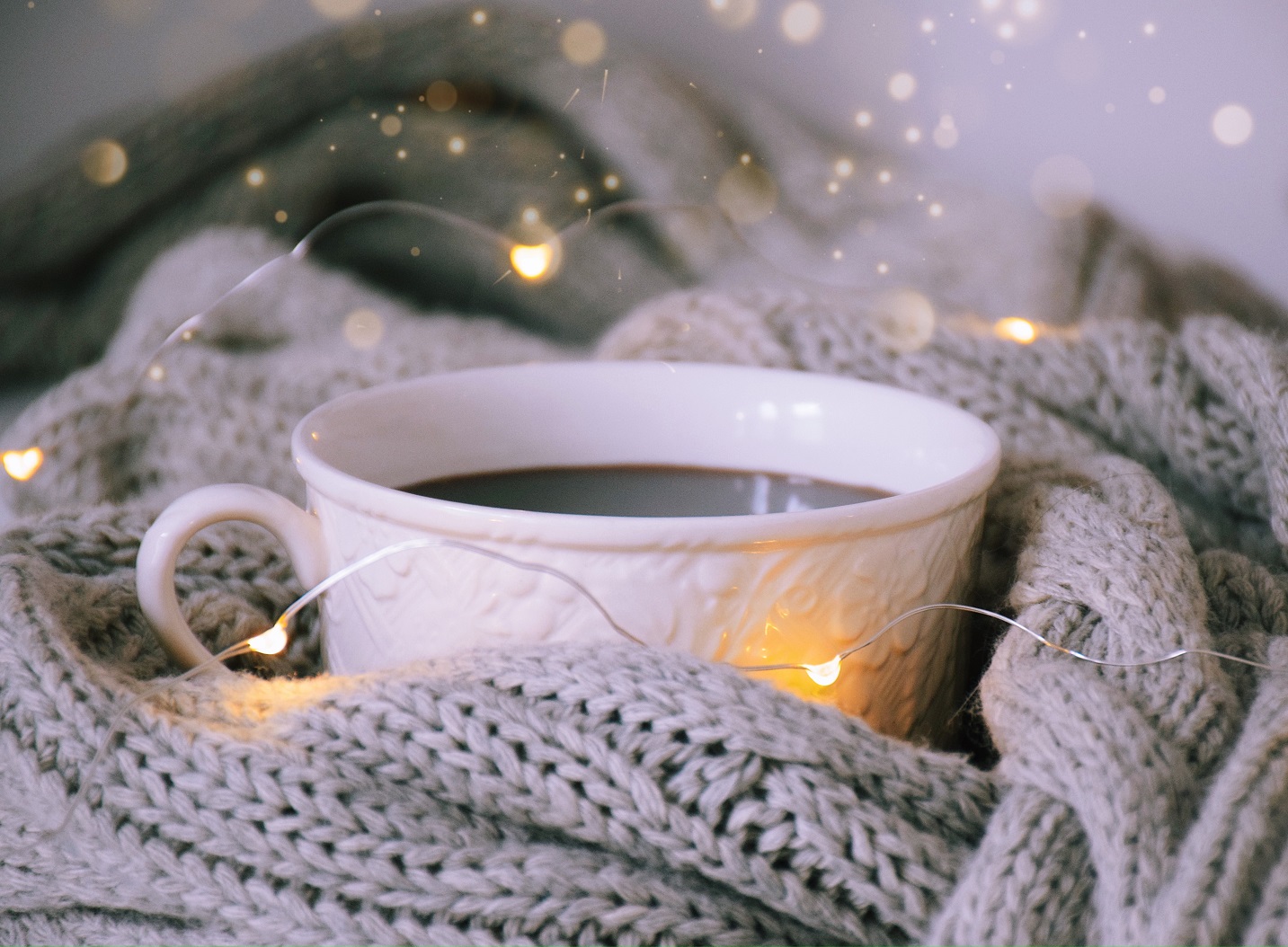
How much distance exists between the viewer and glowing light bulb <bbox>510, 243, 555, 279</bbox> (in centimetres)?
72

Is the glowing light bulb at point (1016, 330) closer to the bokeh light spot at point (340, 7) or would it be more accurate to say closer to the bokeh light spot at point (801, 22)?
the bokeh light spot at point (801, 22)

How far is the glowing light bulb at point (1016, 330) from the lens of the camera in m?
0.60

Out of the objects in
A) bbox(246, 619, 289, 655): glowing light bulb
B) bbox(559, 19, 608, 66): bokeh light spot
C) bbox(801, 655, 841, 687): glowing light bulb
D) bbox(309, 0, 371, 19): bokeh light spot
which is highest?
bbox(559, 19, 608, 66): bokeh light spot

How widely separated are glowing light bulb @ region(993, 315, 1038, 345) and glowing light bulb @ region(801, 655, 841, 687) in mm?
277

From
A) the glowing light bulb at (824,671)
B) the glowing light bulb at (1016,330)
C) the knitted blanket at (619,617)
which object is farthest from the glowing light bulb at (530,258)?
the glowing light bulb at (824,671)

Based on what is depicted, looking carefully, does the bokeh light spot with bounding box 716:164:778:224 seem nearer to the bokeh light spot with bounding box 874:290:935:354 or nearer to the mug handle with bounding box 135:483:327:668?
the bokeh light spot with bounding box 874:290:935:354

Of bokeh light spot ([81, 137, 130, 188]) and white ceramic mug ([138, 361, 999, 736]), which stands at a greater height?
bokeh light spot ([81, 137, 130, 188])

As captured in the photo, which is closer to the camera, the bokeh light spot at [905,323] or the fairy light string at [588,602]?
the fairy light string at [588,602]

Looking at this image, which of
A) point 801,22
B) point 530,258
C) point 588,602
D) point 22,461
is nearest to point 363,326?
point 530,258

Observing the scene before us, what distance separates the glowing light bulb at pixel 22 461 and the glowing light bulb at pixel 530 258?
0.95ft

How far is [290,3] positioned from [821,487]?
1.33ft

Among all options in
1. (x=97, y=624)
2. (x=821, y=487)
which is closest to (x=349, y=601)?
(x=97, y=624)

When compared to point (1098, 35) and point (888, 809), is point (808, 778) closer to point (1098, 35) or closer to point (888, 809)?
point (888, 809)

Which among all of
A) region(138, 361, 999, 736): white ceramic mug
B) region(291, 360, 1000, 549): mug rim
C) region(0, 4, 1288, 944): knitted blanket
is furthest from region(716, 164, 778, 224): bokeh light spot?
region(291, 360, 1000, 549): mug rim
